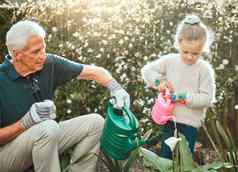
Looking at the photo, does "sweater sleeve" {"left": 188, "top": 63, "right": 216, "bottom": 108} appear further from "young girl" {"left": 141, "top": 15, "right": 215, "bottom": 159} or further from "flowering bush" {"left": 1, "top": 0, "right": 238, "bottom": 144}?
"flowering bush" {"left": 1, "top": 0, "right": 238, "bottom": 144}

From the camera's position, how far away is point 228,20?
589 centimetres

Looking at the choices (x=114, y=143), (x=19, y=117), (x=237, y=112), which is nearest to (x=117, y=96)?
(x=114, y=143)

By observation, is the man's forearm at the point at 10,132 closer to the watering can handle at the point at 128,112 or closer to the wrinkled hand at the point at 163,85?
the watering can handle at the point at 128,112

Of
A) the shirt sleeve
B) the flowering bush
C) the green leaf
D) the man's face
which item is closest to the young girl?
the green leaf

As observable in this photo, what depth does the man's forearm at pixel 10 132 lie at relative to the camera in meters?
4.16

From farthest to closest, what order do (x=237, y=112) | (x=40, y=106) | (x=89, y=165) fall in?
1. (x=237, y=112)
2. (x=89, y=165)
3. (x=40, y=106)

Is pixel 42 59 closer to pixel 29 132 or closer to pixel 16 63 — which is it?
pixel 16 63

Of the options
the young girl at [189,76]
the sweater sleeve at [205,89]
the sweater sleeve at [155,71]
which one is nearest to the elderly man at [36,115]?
the sweater sleeve at [155,71]

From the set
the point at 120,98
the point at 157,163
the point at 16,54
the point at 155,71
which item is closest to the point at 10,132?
the point at 16,54

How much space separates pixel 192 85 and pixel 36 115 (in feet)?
3.25

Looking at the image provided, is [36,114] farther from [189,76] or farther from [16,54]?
[189,76]

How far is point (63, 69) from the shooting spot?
4516 mm

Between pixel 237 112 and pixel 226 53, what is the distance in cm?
76

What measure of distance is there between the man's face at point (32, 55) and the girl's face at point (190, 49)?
85 cm
